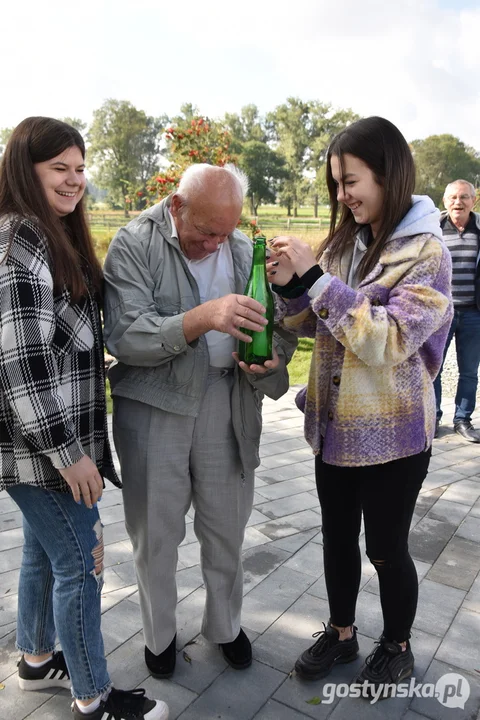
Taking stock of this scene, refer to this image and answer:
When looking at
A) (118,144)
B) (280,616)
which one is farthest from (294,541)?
(118,144)

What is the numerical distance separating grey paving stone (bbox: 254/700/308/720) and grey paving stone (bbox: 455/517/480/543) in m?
1.79

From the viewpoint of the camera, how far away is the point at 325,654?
2332mm

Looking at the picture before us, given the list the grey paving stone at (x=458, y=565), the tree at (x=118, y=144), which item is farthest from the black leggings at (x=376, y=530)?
the tree at (x=118, y=144)

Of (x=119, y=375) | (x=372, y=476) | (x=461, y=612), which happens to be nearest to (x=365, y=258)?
(x=372, y=476)

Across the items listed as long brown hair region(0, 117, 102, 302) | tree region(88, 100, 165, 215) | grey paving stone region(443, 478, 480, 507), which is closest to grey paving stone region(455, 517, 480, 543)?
grey paving stone region(443, 478, 480, 507)

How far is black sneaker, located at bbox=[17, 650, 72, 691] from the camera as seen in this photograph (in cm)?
221

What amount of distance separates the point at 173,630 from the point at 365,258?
1616 mm

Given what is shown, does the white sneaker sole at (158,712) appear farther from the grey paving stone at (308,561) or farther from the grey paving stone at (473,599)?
the grey paving stone at (473,599)

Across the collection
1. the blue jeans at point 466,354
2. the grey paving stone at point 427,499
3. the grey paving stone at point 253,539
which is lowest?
the grey paving stone at point 427,499

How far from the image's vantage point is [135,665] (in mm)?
Answer: 2355

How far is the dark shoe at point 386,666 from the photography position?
222cm

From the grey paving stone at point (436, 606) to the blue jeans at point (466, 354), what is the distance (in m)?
2.90

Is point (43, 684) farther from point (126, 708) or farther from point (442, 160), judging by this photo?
point (442, 160)

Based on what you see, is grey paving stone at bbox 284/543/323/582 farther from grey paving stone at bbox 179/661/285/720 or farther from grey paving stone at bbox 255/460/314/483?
grey paving stone at bbox 255/460/314/483
